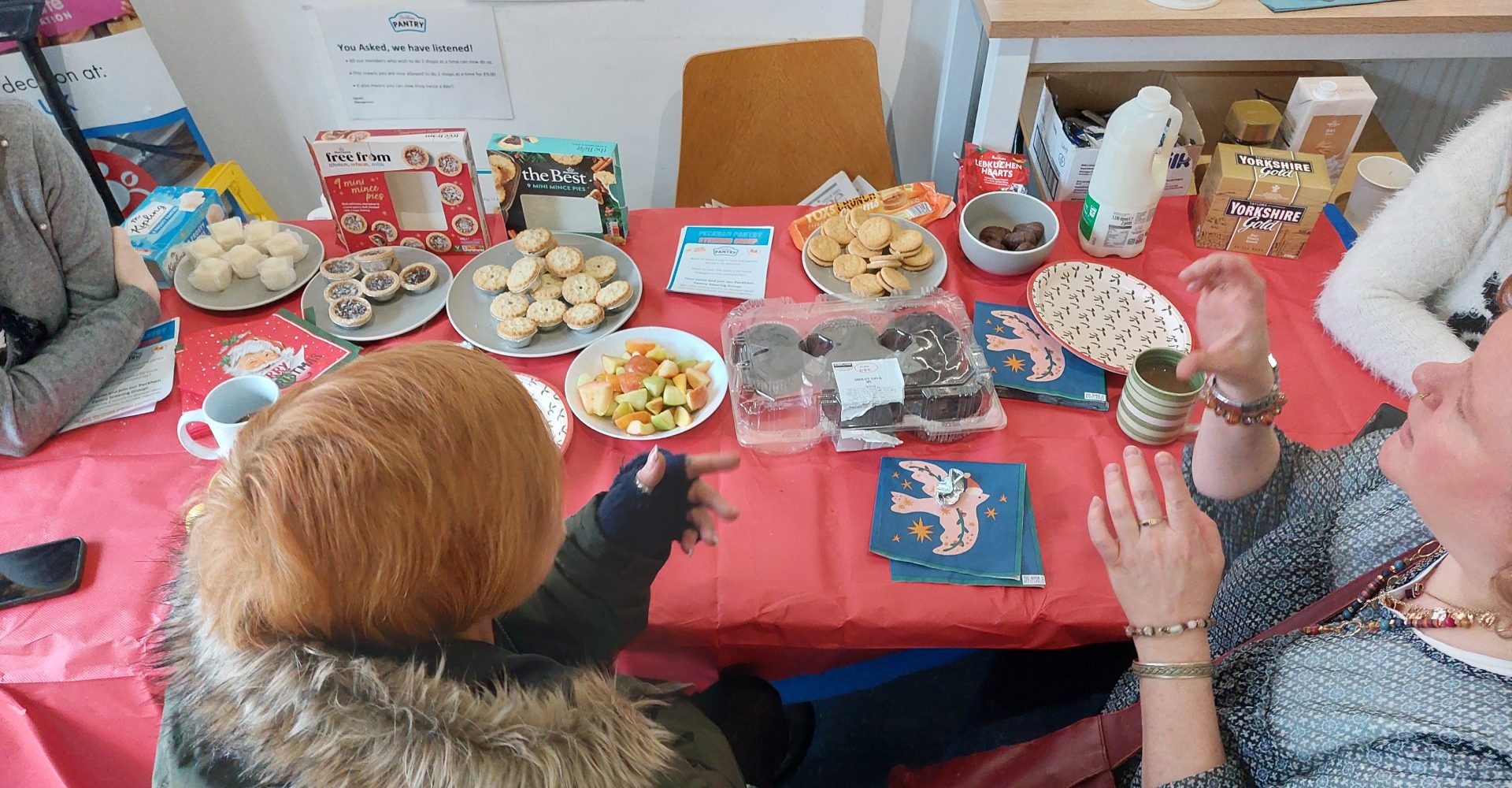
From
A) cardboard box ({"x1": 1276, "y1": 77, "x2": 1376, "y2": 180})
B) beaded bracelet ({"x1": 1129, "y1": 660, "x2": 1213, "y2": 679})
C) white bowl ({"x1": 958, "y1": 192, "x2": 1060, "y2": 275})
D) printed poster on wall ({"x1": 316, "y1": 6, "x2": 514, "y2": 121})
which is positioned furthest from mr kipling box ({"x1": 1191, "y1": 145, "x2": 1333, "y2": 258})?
printed poster on wall ({"x1": 316, "y1": 6, "x2": 514, "y2": 121})

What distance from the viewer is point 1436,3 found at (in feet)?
4.88

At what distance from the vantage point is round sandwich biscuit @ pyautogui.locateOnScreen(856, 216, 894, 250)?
1.56m

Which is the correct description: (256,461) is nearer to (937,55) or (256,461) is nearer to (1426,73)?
(937,55)

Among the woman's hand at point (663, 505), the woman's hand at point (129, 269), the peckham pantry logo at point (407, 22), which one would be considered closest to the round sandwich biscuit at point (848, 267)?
the woman's hand at point (663, 505)

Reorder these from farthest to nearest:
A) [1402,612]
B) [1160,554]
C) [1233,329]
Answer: [1233,329], [1160,554], [1402,612]

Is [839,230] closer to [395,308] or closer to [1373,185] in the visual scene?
[395,308]

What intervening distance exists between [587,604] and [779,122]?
1.44 meters

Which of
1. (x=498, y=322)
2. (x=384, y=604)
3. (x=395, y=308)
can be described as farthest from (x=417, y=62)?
(x=384, y=604)

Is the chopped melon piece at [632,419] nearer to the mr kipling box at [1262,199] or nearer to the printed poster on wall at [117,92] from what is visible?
the mr kipling box at [1262,199]

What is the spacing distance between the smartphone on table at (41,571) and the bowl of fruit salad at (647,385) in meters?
Answer: 0.68

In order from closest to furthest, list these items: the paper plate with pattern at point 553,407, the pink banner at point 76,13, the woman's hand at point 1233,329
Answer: the woman's hand at point 1233,329 < the paper plate with pattern at point 553,407 < the pink banner at point 76,13

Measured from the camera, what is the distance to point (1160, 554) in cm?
96

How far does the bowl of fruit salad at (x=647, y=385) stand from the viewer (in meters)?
1.28

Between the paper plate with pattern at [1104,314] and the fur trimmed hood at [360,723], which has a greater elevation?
the fur trimmed hood at [360,723]
